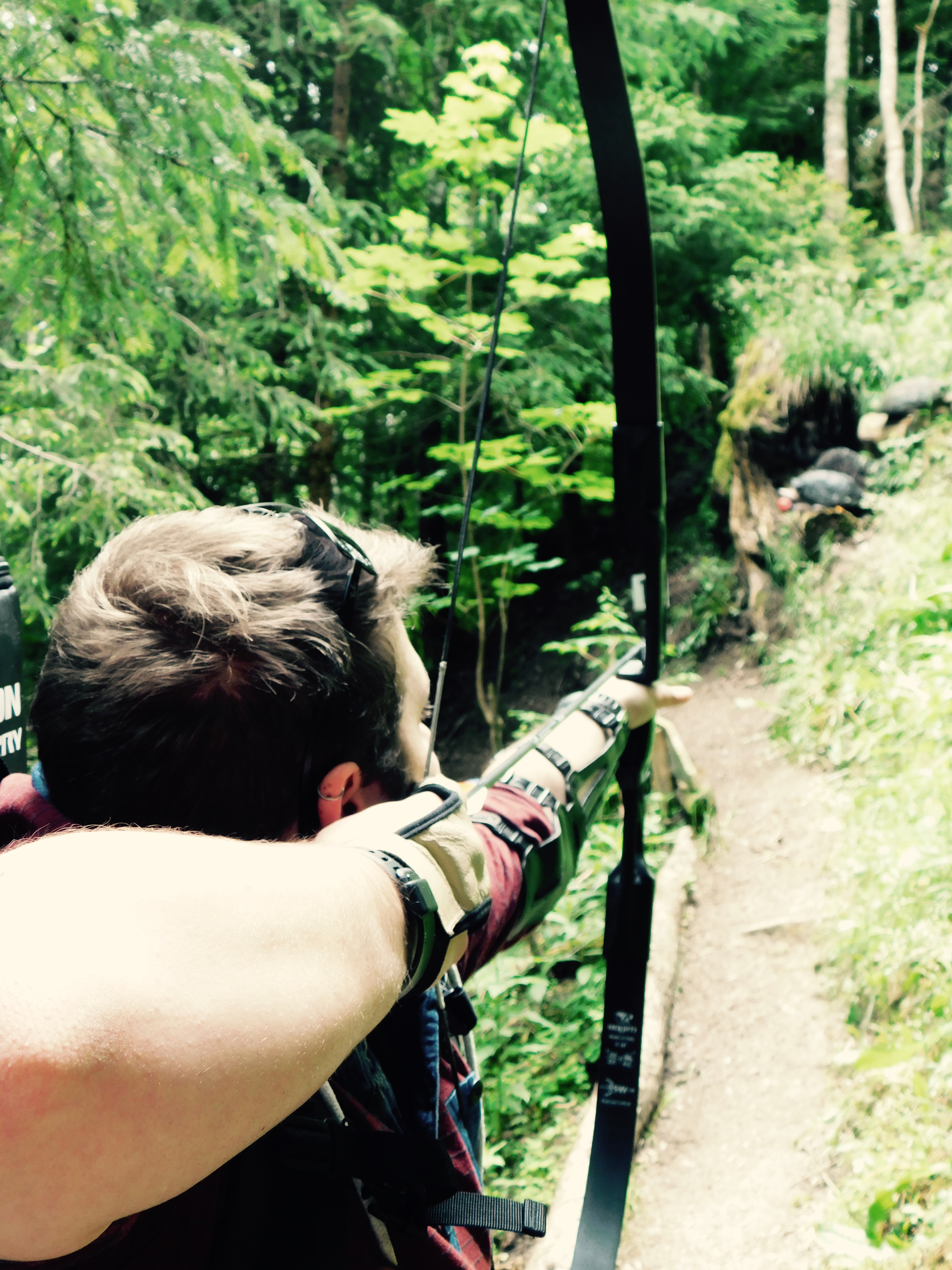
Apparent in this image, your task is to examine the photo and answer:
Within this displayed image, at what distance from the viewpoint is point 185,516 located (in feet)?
2.80

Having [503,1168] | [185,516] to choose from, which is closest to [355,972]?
[185,516]

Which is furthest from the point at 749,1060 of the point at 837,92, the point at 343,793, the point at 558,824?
the point at 837,92

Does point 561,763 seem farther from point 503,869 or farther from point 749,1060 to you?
point 749,1060

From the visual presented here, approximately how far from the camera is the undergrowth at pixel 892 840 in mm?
1766

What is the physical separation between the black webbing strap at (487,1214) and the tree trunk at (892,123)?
11.2 metres

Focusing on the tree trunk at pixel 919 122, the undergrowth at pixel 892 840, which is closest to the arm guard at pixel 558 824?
the undergrowth at pixel 892 840

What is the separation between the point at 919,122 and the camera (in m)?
10.6

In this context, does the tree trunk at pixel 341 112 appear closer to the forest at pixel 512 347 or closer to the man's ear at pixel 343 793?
the forest at pixel 512 347

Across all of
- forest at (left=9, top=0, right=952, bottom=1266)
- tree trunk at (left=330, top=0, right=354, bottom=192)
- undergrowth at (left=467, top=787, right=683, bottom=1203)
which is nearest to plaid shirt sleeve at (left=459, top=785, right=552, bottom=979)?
forest at (left=9, top=0, right=952, bottom=1266)

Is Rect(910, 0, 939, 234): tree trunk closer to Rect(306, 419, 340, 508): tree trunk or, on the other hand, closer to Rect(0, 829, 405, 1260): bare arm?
Rect(306, 419, 340, 508): tree trunk

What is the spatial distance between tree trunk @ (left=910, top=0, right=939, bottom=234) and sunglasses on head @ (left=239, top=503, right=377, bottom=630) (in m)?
12.4

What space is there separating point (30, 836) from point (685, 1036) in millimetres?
3017

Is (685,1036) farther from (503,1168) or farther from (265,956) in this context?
(265,956)

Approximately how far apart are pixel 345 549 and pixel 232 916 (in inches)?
19.2
